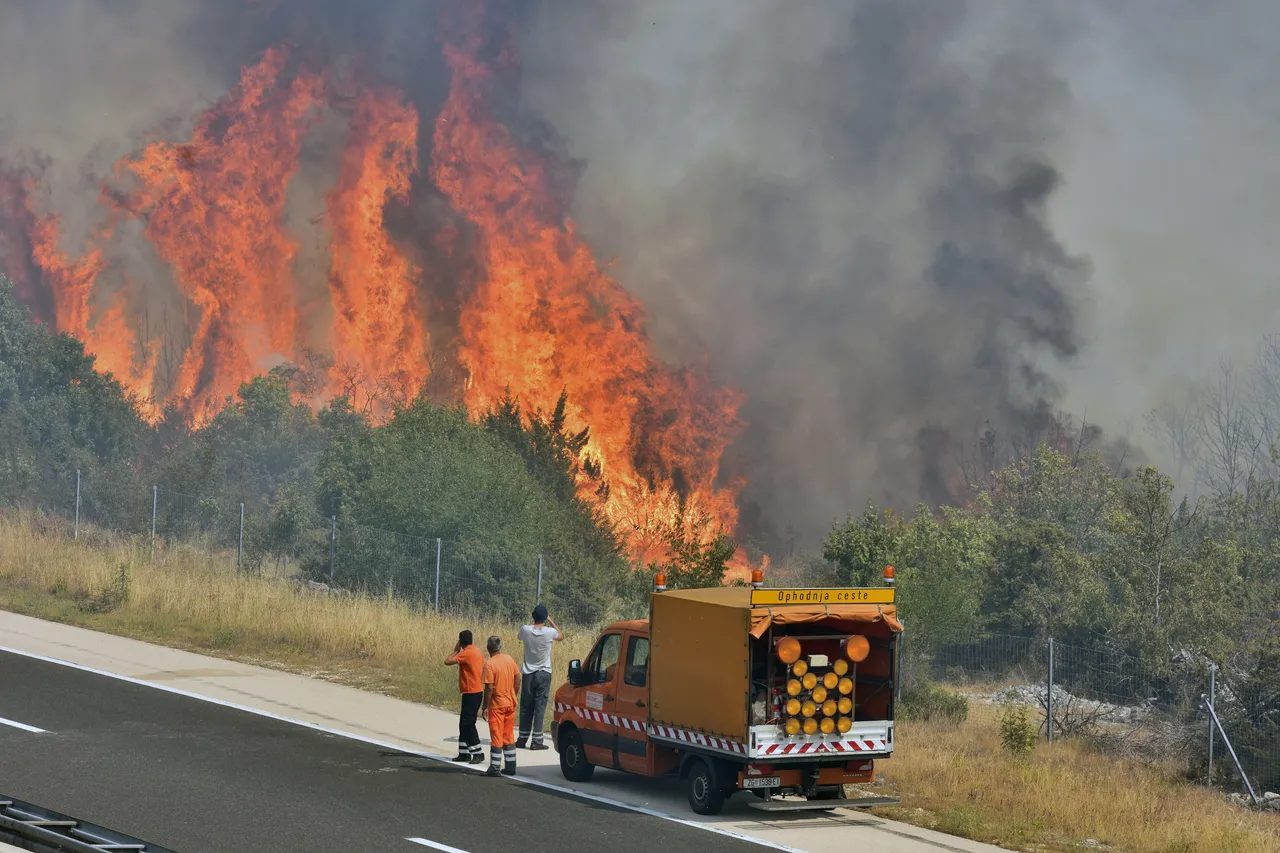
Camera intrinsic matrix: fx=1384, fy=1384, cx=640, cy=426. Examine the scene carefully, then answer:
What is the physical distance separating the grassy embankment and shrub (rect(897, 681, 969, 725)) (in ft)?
1.73

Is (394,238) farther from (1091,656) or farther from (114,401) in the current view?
(1091,656)

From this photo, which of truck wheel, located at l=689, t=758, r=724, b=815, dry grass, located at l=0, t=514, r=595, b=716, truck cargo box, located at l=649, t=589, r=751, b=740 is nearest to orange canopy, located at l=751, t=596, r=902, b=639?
truck cargo box, located at l=649, t=589, r=751, b=740

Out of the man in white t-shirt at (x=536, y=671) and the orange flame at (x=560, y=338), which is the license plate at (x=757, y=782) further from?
the orange flame at (x=560, y=338)

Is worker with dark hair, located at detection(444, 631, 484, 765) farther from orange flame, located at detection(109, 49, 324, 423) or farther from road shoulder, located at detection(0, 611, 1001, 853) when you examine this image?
orange flame, located at detection(109, 49, 324, 423)

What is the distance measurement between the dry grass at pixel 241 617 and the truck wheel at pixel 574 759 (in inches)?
198

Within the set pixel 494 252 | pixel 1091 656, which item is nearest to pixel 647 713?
pixel 1091 656

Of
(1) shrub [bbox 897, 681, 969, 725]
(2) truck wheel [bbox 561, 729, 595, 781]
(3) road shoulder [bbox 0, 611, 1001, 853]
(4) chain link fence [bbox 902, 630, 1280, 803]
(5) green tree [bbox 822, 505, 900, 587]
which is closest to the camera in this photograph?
(3) road shoulder [bbox 0, 611, 1001, 853]

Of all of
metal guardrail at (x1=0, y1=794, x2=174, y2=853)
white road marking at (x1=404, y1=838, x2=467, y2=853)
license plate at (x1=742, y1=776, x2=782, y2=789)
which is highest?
metal guardrail at (x1=0, y1=794, x2=174, y2=853)

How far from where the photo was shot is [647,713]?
1584 cm

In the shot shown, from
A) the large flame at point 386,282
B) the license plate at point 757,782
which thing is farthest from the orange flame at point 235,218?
the license plate at point 757,782

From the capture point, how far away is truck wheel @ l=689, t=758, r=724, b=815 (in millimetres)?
15086

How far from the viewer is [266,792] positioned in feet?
49.8

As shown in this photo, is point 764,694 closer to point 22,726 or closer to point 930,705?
point 22,726

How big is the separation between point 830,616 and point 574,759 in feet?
13.2
